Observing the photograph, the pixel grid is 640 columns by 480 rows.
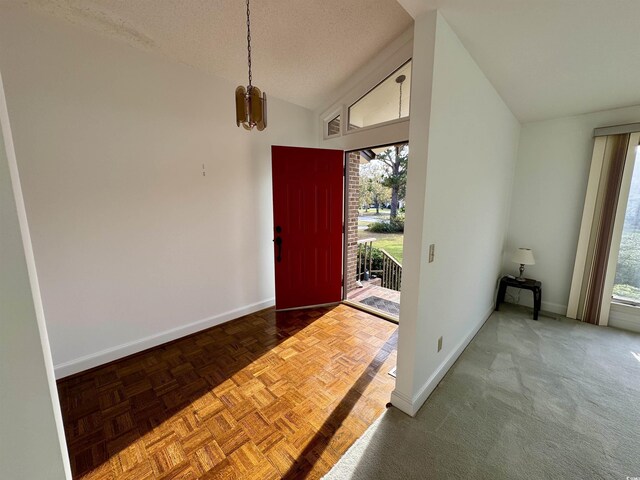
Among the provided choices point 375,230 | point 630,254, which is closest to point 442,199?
point 630,254

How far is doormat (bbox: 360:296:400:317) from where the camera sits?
11.3 ft

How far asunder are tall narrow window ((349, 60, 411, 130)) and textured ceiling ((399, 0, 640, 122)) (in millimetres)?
→ 729

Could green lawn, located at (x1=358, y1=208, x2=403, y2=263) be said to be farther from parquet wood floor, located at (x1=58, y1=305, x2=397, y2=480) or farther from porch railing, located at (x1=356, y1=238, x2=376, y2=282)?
parquet wood floor, located at (x1=58, y1=305, x2=397, y2=480)

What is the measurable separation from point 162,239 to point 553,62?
3.49 metres

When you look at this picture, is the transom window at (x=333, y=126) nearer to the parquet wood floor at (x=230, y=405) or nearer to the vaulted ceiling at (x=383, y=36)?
the vaulted ceiling at (x=383, y=36)

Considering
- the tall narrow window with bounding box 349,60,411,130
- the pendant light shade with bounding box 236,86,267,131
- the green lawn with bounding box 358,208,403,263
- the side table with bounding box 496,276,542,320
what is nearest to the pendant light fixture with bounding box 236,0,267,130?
the pendant light shade with bounding box 236,86,267,131

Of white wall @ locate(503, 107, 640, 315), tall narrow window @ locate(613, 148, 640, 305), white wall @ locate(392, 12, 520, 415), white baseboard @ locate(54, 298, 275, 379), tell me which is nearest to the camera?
white wall @ locate(392, 12, 520, 415)

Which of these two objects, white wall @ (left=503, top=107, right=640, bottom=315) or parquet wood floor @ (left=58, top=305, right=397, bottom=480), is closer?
parquet wood floor @ (left=58, top=305, right=397, bottom=480)

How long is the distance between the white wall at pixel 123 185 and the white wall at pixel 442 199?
2043mm

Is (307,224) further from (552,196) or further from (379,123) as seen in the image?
(552,196)

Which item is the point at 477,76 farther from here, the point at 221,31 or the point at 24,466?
the point at 24,466

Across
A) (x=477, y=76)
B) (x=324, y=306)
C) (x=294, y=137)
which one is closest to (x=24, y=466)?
(x=477, y=76)

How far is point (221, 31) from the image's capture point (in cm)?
213

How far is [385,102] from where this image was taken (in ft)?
9.46
